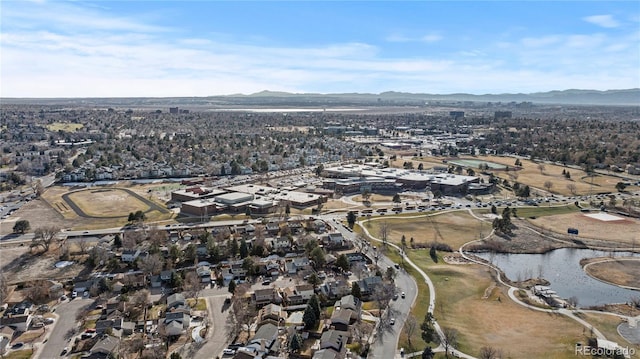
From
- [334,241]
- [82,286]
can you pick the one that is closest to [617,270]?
[334,241]

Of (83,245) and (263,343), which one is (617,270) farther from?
(83,245)

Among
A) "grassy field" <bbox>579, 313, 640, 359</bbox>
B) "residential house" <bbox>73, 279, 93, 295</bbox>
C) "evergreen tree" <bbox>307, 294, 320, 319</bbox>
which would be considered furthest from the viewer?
"residential house" <bbox>73, 279, 93, 295</bbox>

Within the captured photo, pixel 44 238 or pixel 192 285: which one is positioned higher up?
pixel 44 238

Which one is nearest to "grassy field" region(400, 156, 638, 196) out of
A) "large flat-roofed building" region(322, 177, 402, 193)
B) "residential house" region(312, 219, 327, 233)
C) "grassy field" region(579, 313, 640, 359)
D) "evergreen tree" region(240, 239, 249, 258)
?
"large flat-roofed building" region(322, 177, 402, 193)

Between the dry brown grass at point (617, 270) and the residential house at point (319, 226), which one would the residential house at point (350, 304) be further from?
the dry brown grass at point (617, 270)

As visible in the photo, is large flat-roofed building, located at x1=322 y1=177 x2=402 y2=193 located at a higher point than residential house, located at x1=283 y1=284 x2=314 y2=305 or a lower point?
higher

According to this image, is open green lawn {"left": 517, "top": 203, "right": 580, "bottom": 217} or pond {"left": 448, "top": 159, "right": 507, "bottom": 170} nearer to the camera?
open green lawn {"left": 517, "top": 203, "right": 580, "bottom": 217}
